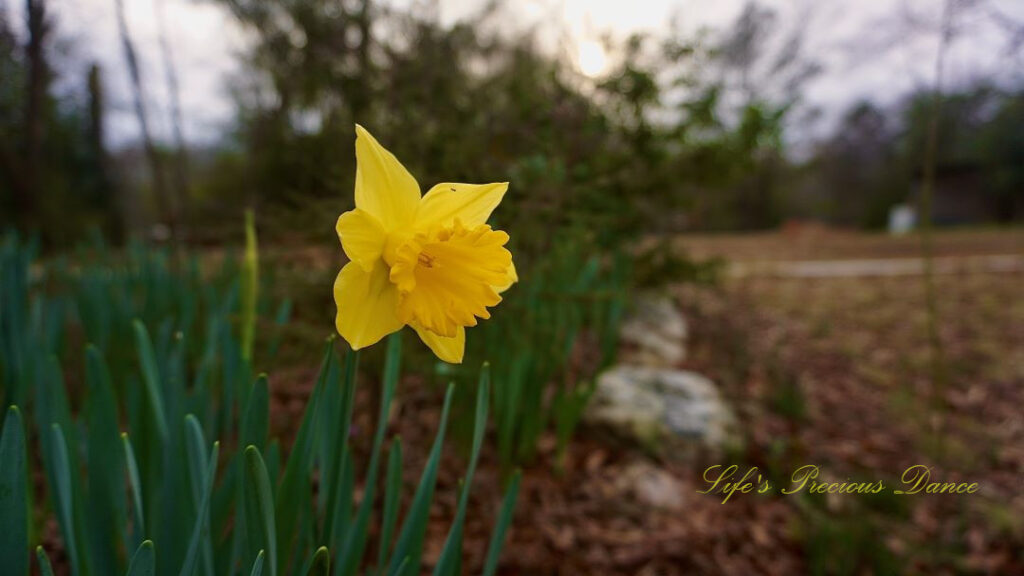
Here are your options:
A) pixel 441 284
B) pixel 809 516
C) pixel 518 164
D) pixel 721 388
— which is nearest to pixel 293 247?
pixel 518 164

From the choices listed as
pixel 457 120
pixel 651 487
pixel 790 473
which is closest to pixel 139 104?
pixel 457 120

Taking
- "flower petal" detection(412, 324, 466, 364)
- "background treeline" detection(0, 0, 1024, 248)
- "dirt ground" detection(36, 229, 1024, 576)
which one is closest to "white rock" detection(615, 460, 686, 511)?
"dirt ground" detection(36, 229, 1024, 576)

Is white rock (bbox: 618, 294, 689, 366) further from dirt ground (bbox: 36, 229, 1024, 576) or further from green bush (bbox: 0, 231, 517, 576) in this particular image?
green bush (bbox: 0, 231, 517, 576)

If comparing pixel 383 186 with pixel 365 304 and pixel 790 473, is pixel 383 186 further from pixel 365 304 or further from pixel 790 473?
pixel 790 473

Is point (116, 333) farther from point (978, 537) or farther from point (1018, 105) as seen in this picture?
point (1018, 105)

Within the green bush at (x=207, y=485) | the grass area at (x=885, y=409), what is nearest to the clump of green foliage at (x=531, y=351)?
the green bush at (x=207, y=485)

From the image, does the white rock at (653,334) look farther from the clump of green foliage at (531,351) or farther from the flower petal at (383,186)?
the flower petal at (383,186)

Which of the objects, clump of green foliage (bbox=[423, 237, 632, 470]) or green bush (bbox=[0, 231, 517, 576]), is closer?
green bush (bbox=[0, 231, 517, 576])

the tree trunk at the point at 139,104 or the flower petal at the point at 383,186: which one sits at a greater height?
the tree trunk at the point at 139,104

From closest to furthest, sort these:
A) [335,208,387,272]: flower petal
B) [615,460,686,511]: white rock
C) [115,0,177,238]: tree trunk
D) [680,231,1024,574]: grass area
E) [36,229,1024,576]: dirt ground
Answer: [335,208,387,272]: flower petal → [36,229,1024,576]: dirt ground → [680,231,1024,574]: grass area → [615,460,686,511]: white rock → [115,0,177,238]: tree trunk
